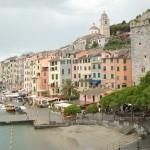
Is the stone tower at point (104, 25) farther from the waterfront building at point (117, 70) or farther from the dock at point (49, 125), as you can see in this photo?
the dock at point (49, 125)

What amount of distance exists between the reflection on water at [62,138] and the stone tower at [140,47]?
23.3 meters

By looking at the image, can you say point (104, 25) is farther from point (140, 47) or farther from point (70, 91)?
point (140, 47)

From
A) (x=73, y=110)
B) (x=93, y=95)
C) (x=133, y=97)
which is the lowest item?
(x=73, y=110)

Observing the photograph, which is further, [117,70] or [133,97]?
[117,70]

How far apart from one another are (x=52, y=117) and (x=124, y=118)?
1885cm

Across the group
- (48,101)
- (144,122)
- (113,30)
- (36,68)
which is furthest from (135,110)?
(113,30)

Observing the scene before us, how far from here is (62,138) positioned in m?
56.4

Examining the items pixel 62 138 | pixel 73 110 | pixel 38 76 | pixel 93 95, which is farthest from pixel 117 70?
pixel 62 138

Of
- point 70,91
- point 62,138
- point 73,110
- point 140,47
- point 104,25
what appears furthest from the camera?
point 104,25

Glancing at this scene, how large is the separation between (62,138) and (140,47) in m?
30.4

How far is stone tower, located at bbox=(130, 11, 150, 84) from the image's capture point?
80.1 meters

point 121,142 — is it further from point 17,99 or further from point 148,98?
point 17,99

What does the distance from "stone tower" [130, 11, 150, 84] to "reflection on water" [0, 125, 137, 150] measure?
23255 mm

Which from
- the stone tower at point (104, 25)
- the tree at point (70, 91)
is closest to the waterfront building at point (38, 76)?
the tree at point (70, 91)
